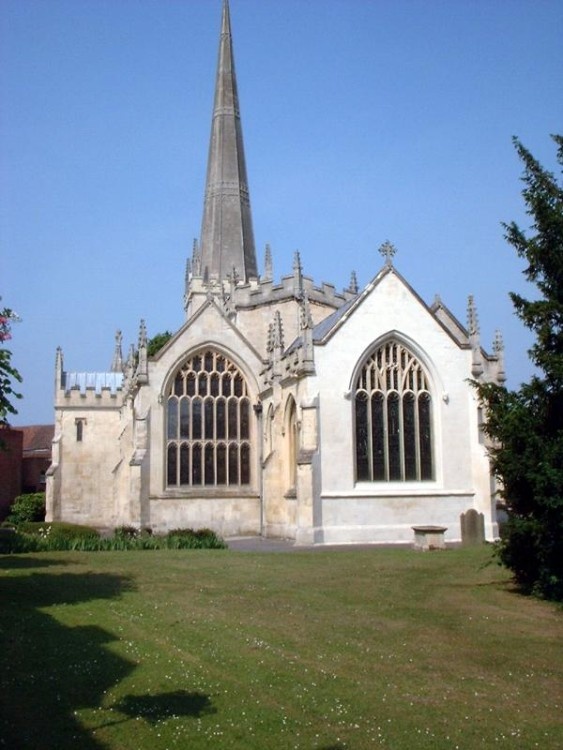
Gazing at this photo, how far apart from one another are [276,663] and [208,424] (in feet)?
82.3

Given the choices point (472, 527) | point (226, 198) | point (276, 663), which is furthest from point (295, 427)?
point (226, 198)

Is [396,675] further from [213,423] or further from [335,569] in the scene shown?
[213,423]

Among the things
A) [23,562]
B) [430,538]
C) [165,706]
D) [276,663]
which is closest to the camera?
[165,706]

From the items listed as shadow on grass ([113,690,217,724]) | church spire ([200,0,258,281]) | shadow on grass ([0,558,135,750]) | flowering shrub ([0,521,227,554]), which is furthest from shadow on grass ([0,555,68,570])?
church spire ([200,0,258,281])

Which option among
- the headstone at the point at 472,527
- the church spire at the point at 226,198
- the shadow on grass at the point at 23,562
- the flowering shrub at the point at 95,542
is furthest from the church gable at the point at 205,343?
the church spire at the point at 226,198

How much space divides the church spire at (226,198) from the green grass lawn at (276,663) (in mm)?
34639

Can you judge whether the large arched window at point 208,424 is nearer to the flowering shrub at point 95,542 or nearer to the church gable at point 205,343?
the church gable at point 205,343

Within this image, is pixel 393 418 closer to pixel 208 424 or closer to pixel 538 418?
pixel 208 424

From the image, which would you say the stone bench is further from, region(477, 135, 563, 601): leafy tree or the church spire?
the church spire

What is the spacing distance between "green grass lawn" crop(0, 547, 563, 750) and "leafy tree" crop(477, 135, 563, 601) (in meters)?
1.01

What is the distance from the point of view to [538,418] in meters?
14.6

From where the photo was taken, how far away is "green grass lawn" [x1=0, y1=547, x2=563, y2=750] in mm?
7414

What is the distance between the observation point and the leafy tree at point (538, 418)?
14117 millimetres

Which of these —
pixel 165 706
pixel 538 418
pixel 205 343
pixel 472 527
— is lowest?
pixel 165 706
